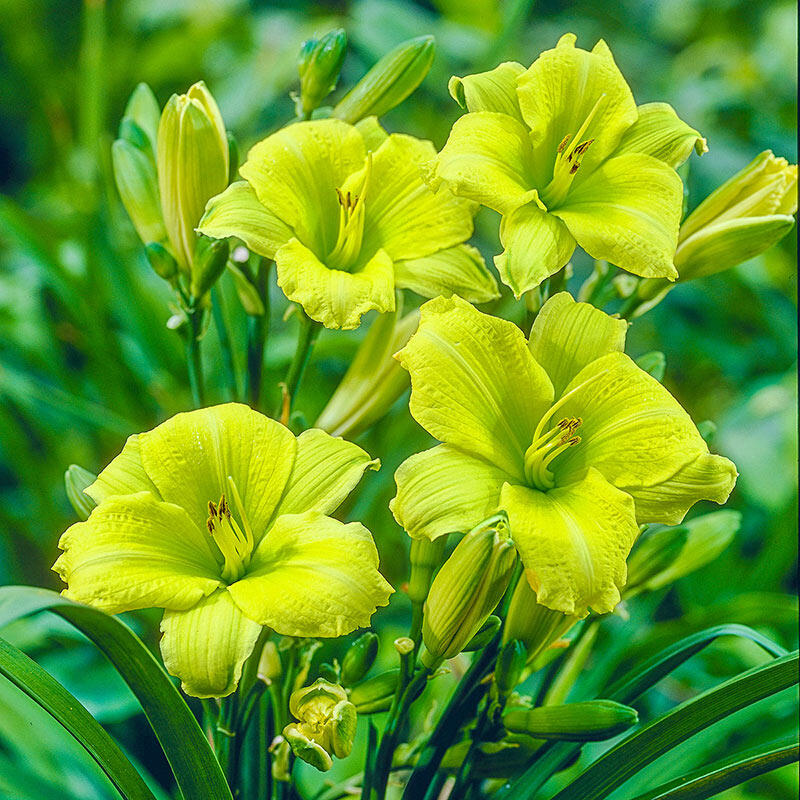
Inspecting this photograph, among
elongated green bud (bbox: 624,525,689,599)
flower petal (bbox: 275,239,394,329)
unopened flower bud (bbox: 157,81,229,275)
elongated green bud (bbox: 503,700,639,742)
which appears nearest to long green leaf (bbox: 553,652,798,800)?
elongated green bud (bbox: 503,700,639,742)

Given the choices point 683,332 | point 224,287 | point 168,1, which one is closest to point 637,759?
point 224,287

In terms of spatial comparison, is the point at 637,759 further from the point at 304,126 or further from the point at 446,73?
the point at 446,73

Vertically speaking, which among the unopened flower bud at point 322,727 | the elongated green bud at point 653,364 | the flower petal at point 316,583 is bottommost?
the unopened flower bud at point 322,727

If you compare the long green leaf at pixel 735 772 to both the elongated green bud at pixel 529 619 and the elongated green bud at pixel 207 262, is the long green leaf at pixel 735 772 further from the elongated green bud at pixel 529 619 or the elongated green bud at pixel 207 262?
the elongated green bud at pixel 207 262

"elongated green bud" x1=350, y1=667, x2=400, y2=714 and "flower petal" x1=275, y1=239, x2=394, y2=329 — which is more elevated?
"flower petal" x1=275, y1=239, x2=394, y2=329

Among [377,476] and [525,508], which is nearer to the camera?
[525,508]

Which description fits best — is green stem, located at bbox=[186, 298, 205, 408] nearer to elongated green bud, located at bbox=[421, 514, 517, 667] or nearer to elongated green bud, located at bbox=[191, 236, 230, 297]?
elongated green bud, located at bbox=[191, 236, 230, 297]

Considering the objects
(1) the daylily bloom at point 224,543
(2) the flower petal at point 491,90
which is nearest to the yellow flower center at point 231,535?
(1) the daylily bloom at point 224,543
